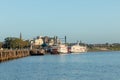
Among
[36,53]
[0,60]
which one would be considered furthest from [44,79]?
[36,53]

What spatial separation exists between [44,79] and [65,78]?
2.75 meters

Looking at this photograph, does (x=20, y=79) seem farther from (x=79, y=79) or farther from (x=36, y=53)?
(x=36, y=53)

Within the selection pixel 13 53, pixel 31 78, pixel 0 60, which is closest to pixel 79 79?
pixel 31 78

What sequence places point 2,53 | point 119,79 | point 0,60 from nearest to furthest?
1. point 119,79
2. point 0,60
3. point 2,53

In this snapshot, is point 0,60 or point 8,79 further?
point 0,60

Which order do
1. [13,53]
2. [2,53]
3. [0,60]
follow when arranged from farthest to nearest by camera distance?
1. [13,53]
2. [2,53]
3. [0,60]

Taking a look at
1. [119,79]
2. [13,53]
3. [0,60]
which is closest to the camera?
[119,79]

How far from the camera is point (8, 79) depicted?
60219 mm

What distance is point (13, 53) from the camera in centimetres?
14575

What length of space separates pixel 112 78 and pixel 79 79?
470 cm

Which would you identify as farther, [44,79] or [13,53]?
[13,53]


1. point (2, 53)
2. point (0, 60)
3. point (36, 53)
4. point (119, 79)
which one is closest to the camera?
point (119, 79)

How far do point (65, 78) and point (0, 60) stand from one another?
175ft

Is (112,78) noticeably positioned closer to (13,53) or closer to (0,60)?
(0,60)
